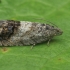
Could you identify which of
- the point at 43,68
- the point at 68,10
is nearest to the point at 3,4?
the point at 68,10

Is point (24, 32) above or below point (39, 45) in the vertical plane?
above

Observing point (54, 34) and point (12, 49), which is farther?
point (54, 34)

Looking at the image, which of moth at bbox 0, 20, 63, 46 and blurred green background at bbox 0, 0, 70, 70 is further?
moth at bbox 0, 20, 63, 46

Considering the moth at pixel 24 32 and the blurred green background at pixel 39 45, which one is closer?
the blurred green background at pixel 39 45

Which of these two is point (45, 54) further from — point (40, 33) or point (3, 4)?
point (3, 4)
